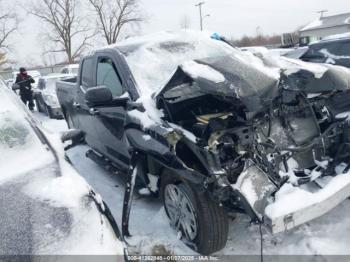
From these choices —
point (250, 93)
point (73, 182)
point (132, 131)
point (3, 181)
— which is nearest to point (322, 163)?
point (250, 93)

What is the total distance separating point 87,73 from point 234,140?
3012mm

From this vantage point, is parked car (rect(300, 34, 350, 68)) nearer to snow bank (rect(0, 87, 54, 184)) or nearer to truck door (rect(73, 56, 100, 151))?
truck door (rect(73, 56, 100, 151))

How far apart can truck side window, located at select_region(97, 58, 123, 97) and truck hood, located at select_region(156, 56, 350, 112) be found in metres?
1.04

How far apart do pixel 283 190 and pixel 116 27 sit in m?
37.4

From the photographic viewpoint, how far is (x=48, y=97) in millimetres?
11016

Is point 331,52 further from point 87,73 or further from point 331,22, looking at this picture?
point 331,22

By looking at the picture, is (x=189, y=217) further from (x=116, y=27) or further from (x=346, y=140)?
(x=116, y=27)

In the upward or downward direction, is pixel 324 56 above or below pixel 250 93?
below

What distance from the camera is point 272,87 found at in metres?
2.88

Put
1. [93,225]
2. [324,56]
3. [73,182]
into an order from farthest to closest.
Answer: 1. [324,56]
2. [73,182]
3. [93,225]

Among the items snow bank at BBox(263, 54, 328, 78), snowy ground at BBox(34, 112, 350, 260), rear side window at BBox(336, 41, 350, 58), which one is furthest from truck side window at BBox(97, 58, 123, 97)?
rear side window at BBox(336, 41, 350, 58)

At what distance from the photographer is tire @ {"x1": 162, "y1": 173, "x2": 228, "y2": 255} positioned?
285 centimetres

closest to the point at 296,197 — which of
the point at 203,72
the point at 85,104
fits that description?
the point at 203,72

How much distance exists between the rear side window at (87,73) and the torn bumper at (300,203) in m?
3.25
